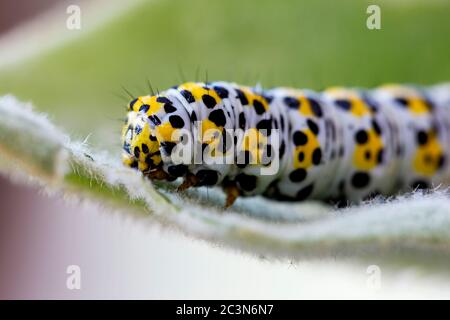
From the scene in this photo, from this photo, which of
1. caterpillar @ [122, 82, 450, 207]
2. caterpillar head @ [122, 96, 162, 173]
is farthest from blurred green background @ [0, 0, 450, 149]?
caterpillar head @ [122, 96, 162, 173]

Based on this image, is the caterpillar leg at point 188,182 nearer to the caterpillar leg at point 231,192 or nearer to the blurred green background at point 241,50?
the caterpillar leg at point 231,192

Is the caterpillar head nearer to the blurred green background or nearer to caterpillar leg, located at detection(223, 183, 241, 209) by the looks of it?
caterpillar leg, located at detection(223, 183, 241, 209)

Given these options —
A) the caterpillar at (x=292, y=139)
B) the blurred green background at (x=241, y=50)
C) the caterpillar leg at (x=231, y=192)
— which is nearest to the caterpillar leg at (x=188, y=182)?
the caterpillar at (x=292, y=139)

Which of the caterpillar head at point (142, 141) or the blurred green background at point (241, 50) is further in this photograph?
the blurred green background at point (241, 50)

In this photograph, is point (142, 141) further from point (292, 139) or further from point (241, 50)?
point (241, 50)

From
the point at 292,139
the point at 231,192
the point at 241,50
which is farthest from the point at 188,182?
the point at 241,50
